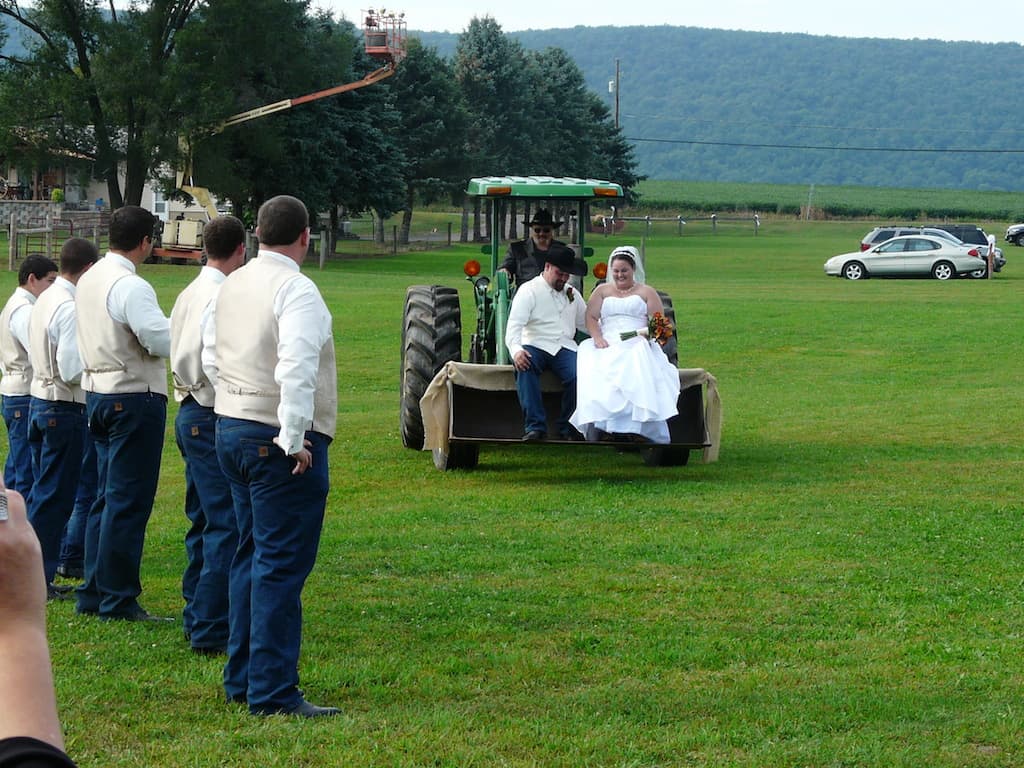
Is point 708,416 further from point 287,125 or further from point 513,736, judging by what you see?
point 287,125

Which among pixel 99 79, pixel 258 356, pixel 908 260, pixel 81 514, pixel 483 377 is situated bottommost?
pixel 81 514

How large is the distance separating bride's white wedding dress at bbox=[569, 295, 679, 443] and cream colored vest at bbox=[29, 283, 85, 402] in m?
4.78

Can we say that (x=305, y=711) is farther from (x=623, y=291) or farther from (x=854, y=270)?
(x=854, y=270)

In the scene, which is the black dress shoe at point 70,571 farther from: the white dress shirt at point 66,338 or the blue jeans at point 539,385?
the blue jeans at point 539,385

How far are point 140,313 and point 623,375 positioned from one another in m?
5.28

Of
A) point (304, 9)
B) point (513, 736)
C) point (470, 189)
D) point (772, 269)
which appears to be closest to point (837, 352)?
point (470, 189)

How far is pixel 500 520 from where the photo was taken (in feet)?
33.7

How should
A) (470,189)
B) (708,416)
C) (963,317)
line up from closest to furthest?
(708,416) → (470,189) → (963,317)

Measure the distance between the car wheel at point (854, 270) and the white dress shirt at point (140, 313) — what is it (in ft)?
132

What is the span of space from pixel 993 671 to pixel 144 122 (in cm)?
4590

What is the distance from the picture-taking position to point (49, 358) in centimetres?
802

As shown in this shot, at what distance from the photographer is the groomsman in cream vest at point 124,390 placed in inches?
285

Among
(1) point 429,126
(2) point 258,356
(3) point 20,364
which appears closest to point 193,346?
(2) point 258,356

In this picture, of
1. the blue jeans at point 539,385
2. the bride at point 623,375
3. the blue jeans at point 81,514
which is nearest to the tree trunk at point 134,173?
the bride at point 623,375
